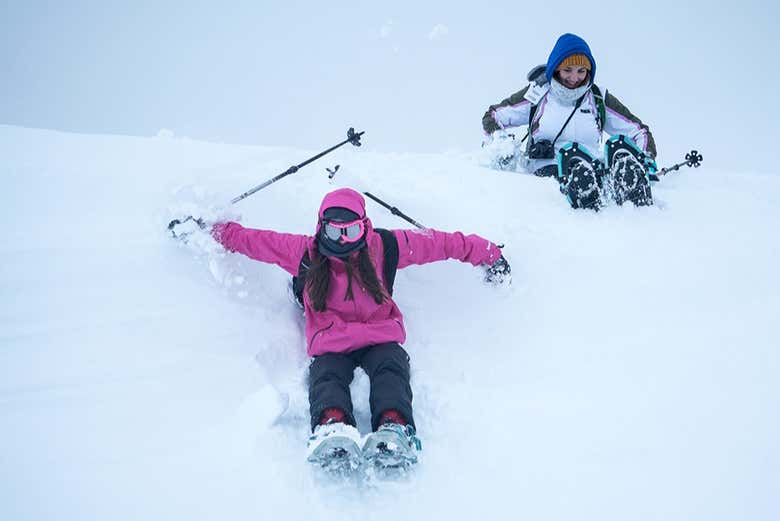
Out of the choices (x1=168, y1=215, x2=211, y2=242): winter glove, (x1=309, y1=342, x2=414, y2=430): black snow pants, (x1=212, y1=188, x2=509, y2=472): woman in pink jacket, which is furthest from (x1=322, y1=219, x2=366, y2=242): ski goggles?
(x1=168, y1=215, x2=211, y2=242): winter glove

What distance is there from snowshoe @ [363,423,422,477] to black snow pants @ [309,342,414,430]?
204 millimetres

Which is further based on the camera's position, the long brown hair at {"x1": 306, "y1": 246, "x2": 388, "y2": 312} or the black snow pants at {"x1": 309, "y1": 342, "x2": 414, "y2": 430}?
the long brown hair at {"x1": 306, "y1": 246, "x2": 388, "y2": 312}

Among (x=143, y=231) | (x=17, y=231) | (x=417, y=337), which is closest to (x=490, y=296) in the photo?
(x=417, y=337)

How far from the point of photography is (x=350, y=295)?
3182 mm

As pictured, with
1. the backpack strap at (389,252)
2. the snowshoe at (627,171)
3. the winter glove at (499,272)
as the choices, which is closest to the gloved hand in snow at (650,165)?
the snowshoe at (627,171)

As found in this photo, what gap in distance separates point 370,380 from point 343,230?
0.95 metres

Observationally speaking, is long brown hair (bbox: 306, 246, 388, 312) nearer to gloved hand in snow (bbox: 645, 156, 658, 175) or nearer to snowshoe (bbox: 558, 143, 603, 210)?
snowshoe (bbox: 558, 143, 603, 210)

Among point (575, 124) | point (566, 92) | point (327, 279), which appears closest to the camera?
point (327, 279)

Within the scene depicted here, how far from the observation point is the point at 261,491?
232 cm

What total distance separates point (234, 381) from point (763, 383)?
3.22 metres

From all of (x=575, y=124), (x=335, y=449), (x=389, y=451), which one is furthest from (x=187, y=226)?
(x=575, y=124)

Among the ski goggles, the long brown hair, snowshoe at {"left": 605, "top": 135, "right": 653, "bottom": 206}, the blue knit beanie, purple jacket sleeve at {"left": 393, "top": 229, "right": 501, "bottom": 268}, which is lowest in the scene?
the long brown hair

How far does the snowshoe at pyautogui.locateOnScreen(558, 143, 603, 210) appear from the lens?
15.2 ft

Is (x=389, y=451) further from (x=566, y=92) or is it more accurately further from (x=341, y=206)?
(x=566, y=92)
